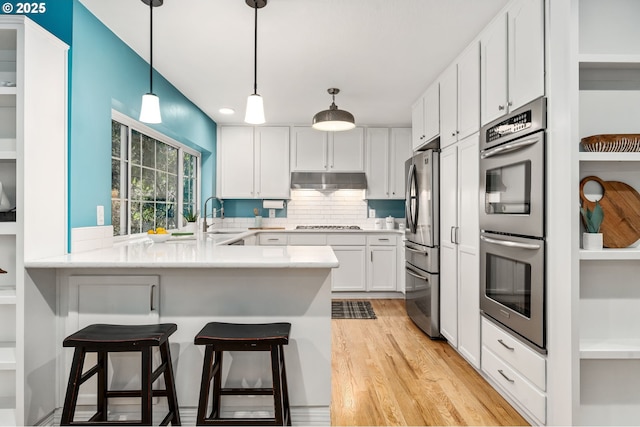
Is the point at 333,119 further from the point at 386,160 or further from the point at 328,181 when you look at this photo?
the point at 386,160

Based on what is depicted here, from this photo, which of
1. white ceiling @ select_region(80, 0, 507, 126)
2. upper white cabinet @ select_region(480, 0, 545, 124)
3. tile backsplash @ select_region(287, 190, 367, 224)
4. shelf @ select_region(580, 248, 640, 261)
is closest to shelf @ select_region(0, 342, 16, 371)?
white ceiling @ select_region(80, 0, 507, 126)

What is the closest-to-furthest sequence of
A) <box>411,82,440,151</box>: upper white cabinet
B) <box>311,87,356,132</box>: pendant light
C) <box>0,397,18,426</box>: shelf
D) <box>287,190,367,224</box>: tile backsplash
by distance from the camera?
<box>0,397,18,426</box>: shelf < <box>311,87,356,132</box>: pendant light < <box>411,82,440,151</box>: upper white cabinet < <box>287,190,367,224</box>: tile backsplash

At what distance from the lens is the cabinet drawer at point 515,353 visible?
6.16 feet

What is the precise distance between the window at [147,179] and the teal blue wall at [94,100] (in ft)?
0.97

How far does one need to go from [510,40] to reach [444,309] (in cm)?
212

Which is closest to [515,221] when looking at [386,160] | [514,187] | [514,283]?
[514,187]

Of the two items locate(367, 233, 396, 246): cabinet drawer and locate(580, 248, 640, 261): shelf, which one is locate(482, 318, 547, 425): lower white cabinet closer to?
locate(580, 248, 640, 261): shelf

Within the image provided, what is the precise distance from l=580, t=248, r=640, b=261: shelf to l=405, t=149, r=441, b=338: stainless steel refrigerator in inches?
65.7

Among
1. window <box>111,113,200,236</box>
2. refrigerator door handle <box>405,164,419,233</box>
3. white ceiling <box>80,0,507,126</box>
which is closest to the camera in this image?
white ceiling <box>80,0,507,126</box>

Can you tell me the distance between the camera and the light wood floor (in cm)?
208

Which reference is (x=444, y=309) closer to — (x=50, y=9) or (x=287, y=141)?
(x=287, y=141)

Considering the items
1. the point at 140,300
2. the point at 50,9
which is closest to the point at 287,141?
the point at 50,9

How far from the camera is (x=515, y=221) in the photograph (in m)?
2.06

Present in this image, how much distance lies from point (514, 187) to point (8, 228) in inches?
102
